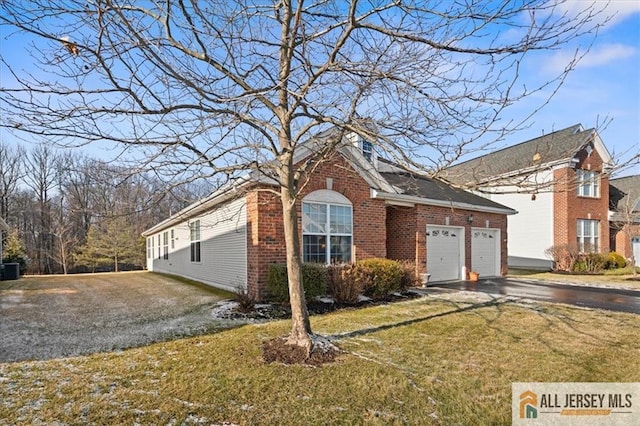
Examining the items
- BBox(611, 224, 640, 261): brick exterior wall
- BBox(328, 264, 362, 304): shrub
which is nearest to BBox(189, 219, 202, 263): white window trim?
BBox(328, 264, 362, 304): shrub

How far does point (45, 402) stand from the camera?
12.3 feet

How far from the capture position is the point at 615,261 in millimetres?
20266

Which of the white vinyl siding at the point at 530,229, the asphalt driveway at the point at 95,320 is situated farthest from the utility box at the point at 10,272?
the white vinyl siding at the point at 530,229

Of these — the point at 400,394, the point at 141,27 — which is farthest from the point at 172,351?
the point at 141,27

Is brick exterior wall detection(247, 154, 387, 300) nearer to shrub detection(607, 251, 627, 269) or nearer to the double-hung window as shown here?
the double-hung window

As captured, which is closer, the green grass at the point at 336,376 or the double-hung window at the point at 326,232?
the green grass at the point at 336,376

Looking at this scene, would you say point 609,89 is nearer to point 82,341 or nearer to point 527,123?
point 527,123

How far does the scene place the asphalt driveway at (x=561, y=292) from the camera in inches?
382

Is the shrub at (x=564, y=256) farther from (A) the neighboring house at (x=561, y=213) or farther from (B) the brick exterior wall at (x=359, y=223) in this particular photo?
(B) the brick exterior wall at (x=359, y=223)

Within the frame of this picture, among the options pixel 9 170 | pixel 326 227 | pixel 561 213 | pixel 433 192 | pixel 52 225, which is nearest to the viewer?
pixel 326 227

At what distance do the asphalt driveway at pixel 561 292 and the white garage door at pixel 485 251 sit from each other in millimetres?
1034

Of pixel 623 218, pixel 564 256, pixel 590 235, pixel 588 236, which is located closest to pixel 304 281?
pixel 564 256

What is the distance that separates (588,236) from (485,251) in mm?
9729

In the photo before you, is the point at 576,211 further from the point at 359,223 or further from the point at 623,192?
the point at 359,223
